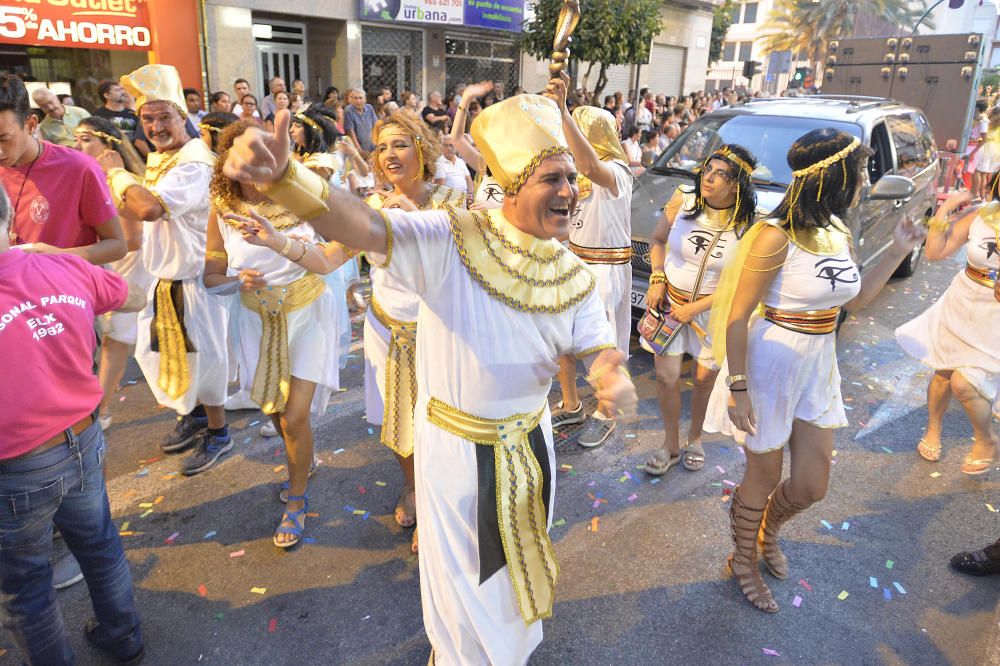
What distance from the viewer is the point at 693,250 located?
159 inches

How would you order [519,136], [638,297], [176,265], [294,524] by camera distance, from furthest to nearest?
1. [638,297]
2. [176,265]
3. [294,524]
4. [519,136]

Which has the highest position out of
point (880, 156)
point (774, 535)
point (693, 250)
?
point (880, 156)

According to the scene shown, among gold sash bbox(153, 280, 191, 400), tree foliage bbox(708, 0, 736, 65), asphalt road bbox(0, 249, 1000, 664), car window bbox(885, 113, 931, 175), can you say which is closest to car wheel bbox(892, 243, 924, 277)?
car window bbox(885, 113, 931, 175)

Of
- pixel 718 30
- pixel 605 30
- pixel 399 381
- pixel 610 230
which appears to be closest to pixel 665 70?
pixel 605 30

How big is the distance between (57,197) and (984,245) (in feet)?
16.9

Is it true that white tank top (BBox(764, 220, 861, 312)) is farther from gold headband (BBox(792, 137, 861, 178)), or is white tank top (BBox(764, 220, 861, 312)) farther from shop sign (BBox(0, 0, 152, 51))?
shop sign (BBox(0, 0, 152, 51))

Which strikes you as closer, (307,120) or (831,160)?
(831,160)

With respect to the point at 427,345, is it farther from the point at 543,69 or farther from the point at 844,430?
the point at 543,69

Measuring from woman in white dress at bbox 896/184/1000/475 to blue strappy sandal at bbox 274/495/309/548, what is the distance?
394 centimetres

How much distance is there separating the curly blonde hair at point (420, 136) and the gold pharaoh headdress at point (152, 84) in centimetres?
125

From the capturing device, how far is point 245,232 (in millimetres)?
2305

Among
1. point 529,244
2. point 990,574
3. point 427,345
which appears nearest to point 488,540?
point 427,345

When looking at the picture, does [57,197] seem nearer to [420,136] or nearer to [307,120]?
[307,120]

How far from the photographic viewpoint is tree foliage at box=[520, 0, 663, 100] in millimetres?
16000
